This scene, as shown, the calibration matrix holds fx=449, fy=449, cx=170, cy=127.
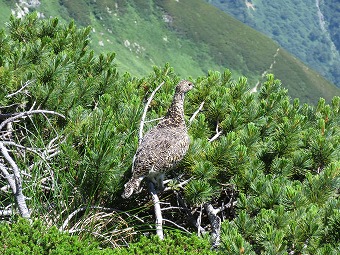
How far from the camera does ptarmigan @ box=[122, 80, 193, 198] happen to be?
12.9 feet

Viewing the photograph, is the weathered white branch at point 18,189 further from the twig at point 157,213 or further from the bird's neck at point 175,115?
the bird's neck at point 175,115

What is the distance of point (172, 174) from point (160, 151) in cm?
74

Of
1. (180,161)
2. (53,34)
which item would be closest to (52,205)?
(180,161)

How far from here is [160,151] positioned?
402 cm

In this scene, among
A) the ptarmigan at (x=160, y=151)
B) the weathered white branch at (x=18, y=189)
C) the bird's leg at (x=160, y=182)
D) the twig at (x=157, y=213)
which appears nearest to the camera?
the weathered white branch at (x=18, y=189)

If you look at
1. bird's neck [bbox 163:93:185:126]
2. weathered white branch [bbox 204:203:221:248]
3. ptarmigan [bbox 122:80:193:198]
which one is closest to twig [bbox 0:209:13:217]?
ptarmigan [bbox 122:80:193:198]

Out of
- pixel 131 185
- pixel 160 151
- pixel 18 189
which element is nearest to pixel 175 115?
pixel 160 151

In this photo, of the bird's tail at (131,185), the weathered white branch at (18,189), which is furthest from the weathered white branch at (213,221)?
the weathered white branch at (18,189)

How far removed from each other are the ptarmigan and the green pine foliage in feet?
0.61

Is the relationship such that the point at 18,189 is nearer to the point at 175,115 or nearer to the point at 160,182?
the point at 160,182

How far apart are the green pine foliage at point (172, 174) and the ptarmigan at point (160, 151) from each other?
0.19 m

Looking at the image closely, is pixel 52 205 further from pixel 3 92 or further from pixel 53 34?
pixel 53 34

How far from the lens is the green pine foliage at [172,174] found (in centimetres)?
351

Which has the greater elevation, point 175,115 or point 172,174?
point 175,115
